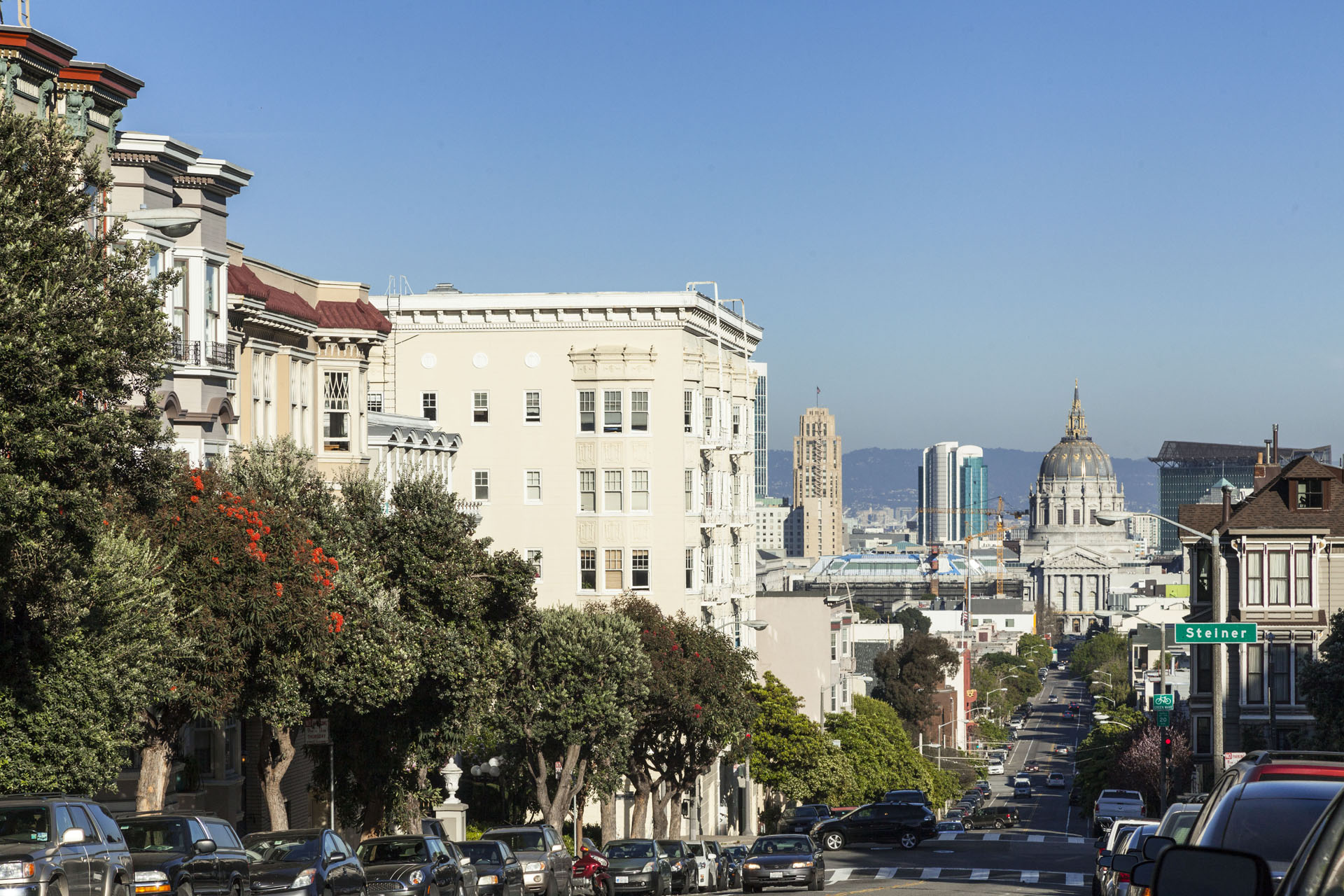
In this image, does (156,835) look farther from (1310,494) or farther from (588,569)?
(1310,494)

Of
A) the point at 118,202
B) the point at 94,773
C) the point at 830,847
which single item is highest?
the point at 118,202

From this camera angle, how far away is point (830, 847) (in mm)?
57938

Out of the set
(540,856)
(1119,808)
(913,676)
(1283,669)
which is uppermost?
(1283,669)

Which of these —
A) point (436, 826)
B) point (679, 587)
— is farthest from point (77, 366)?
point (679, 587)

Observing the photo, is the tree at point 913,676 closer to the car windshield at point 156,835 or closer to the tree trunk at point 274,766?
the tree trunk at point 274,766

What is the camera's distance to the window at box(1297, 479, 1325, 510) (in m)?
70.9

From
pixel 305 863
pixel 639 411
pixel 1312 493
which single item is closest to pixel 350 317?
pixel 639 411

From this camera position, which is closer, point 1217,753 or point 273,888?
point 273,888

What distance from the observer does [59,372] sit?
1817cm

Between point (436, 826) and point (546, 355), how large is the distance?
143 feet

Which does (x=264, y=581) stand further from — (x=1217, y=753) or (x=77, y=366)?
(x=1217, y=753)

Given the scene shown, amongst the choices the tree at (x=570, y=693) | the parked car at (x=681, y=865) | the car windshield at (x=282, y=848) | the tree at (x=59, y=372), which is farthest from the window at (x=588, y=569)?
the tree at (x=59, y=372)

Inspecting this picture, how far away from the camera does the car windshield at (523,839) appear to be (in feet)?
113

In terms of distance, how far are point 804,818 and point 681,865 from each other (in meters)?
29.7
